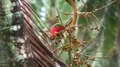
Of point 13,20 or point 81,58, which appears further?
point 81,58

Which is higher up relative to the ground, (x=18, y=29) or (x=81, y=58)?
(x=18, y=29)

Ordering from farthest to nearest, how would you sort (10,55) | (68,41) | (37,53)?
(68,41)
(37,53)
(10,55)

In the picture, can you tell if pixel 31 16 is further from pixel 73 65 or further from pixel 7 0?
pixel 73 65

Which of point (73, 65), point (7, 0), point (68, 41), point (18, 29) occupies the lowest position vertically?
point (73, 65)

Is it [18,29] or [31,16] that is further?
[31,16]

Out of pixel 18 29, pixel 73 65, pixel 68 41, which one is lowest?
pixel 73 65

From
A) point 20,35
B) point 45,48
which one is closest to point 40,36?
point 45,48

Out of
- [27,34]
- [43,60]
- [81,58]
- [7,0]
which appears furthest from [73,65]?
[7,0]

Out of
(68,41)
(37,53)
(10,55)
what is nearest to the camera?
(10,55)

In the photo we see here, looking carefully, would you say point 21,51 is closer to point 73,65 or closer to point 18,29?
point 18,29
